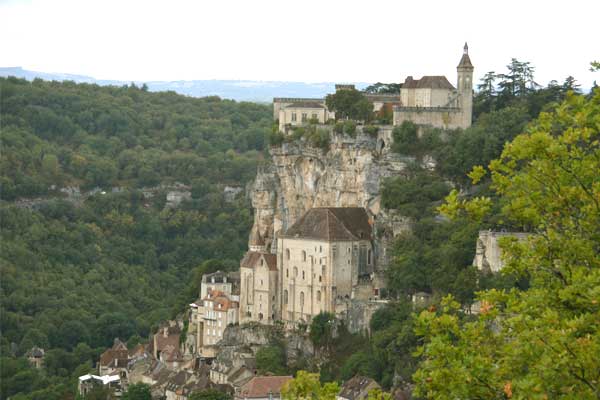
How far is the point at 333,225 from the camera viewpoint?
67500 mm

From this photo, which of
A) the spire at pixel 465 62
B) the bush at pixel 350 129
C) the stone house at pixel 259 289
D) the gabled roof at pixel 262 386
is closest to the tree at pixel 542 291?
the gabled roof at pixel 262 386

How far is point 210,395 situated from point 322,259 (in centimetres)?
808

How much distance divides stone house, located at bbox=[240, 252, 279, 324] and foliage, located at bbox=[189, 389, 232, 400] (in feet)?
19.9

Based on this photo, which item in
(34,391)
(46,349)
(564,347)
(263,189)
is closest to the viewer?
(564,347)

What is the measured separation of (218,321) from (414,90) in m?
15.5

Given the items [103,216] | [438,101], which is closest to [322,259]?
[438,101]

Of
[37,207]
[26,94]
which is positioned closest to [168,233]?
[37,207]

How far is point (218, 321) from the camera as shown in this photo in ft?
242

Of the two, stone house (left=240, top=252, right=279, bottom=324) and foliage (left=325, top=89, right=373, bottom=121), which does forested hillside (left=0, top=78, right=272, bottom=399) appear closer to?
stone house (left=240, top=252, right=279, bottom=324)

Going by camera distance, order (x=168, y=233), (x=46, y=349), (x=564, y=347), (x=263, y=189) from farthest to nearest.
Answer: (x=168, y=233), (x=46, y=349), (x=263, y=189), (x=564, y=347)

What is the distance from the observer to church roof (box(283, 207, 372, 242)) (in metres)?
67.1

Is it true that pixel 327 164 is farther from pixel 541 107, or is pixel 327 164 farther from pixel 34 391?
pixel 34 391

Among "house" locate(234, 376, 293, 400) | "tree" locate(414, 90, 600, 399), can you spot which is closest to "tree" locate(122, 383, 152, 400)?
"house" locate(234, 376, 293, 400)

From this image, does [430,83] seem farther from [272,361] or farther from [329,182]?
[272,361]
